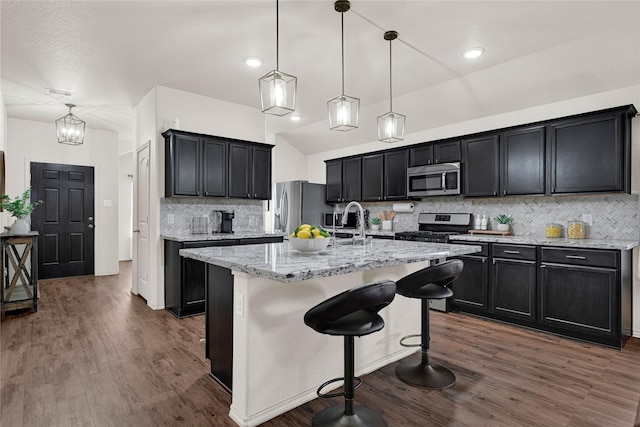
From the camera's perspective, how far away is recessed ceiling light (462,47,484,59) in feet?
10.9

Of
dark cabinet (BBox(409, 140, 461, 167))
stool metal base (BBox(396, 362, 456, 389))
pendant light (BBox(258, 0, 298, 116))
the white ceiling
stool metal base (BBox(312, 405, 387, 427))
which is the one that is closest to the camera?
stool metal base (BBox(312, 405, 387, 427))

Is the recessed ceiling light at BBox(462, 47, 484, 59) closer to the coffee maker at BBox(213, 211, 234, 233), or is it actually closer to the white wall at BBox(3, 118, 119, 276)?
the coffee maker at BBox(213, 211, 234, 233)

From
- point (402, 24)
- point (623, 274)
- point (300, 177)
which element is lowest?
point (623, 274)

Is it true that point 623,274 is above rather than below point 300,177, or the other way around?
below

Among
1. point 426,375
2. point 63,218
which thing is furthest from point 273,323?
point 63,218

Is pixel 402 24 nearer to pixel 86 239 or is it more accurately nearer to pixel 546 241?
pixel 546 241

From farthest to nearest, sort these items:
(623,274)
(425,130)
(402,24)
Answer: (425,130)
(623,274)
(402,24)

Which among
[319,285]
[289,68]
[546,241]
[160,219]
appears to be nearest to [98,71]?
[160,219]

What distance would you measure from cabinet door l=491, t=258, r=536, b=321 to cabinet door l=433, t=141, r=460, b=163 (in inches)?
57.2

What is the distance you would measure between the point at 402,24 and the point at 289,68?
1360 mm

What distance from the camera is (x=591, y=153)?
349cm

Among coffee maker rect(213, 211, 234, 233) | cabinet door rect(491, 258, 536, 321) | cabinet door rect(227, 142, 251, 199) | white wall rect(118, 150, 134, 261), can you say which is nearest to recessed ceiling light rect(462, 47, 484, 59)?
cabinet door rect(491, 258, 536, 321)

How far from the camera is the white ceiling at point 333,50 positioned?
2.75 m

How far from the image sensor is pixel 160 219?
4414mm
